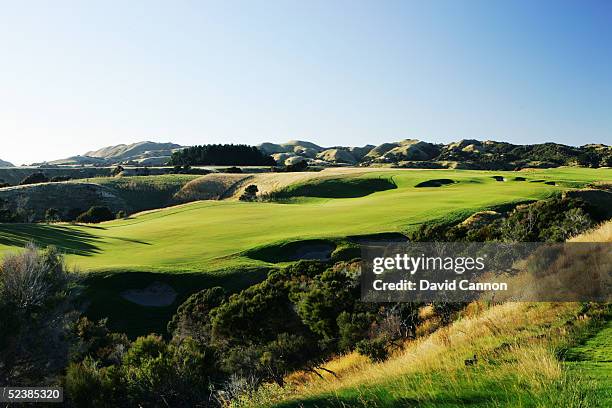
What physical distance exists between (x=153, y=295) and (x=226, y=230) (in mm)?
19812

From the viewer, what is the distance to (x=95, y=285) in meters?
34.1

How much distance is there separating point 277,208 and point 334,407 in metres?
64.2

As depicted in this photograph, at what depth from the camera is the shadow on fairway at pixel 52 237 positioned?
44844 millimetres

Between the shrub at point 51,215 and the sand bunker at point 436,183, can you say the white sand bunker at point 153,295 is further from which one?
the sand bunker at point 436,183

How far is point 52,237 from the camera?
168 feet

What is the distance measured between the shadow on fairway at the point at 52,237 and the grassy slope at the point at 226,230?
0.25 ft

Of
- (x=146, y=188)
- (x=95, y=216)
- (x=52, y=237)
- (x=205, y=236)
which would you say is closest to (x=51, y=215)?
(x=95, y=216)

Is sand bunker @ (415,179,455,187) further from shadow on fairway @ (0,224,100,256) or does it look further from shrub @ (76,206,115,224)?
shadow on fairway @ (0,224,100,256)

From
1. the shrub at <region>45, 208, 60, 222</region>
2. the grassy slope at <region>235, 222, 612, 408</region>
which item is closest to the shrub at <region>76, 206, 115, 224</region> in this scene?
the shrub at <region>45, 208, 60, 222</region>

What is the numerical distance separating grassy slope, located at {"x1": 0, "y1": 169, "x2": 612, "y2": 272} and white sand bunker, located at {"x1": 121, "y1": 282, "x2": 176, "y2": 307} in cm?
229

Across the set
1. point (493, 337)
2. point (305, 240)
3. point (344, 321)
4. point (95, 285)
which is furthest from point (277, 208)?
point (493, 337)

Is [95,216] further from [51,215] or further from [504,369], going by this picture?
[504,369]

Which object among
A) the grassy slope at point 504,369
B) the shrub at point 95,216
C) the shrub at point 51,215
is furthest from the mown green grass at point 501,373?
the shrub at point 51,215

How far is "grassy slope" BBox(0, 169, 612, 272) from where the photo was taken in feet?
134
